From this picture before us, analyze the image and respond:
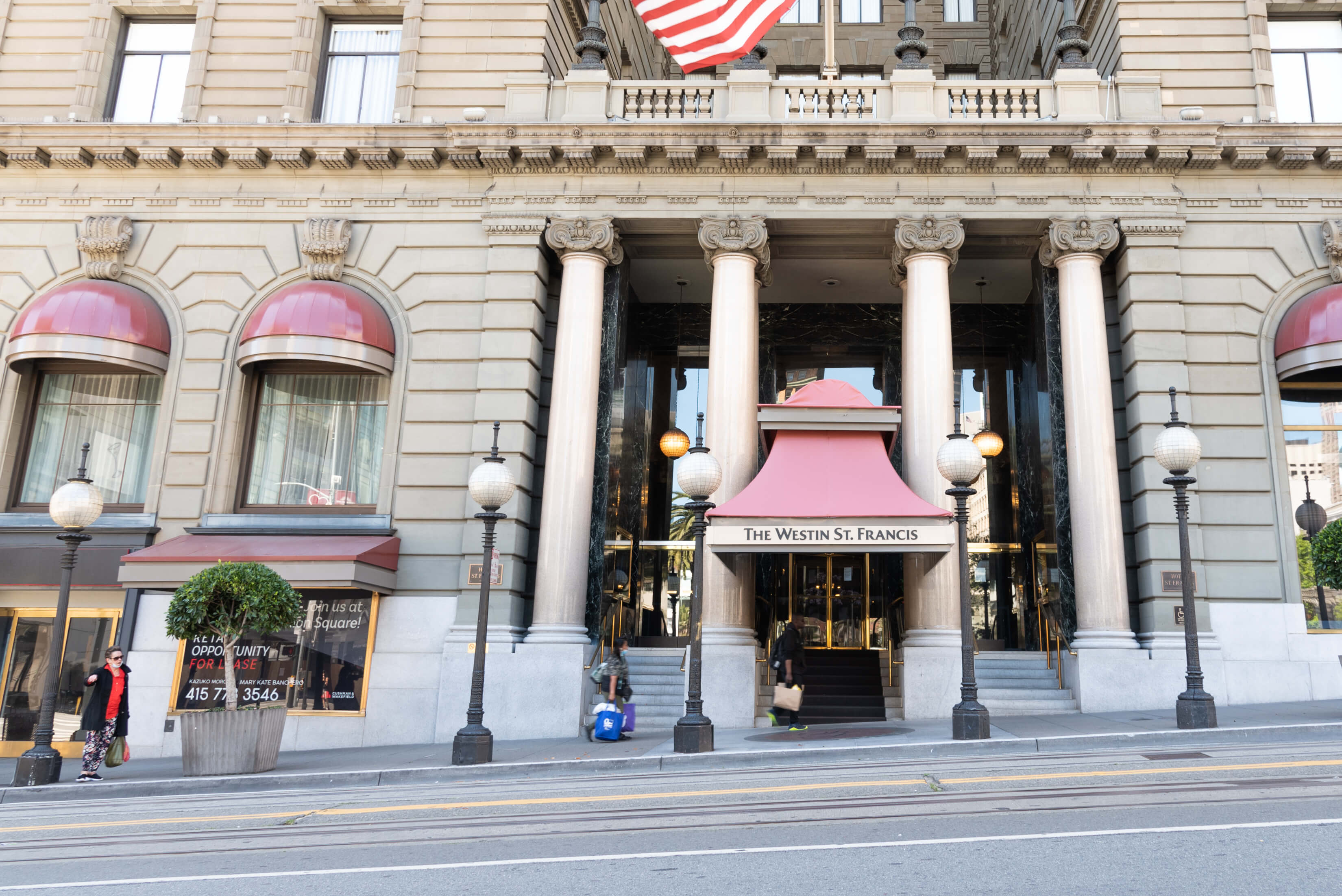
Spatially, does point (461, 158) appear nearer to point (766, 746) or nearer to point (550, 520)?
point (550, 520)

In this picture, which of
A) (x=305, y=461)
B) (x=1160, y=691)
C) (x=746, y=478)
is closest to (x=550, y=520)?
(x=746, y=478)

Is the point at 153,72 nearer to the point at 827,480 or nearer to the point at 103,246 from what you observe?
the point at 103,246

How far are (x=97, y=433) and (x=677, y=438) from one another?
13.4 metres

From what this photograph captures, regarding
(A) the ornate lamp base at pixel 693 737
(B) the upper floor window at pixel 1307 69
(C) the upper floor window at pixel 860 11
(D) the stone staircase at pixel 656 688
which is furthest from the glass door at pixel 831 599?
(C) the upper floor window at pixel 860 11

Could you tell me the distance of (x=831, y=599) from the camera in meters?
23.4

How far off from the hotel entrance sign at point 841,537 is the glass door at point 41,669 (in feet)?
42.8

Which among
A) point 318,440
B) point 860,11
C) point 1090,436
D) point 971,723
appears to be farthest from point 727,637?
point 860,11

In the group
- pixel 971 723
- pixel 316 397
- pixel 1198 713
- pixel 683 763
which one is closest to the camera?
pixel 683 763

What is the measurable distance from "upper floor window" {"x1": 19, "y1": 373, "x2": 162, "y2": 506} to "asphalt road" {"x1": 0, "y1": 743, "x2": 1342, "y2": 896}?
33.7 feet

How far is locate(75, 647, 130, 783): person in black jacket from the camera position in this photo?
14.1 metres

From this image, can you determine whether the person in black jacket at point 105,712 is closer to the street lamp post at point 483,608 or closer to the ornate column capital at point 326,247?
the street lamp post at point 483,608

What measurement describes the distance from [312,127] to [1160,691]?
20.6 meters

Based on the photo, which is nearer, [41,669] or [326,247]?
[41,669]

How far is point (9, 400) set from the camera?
20.0 metres
